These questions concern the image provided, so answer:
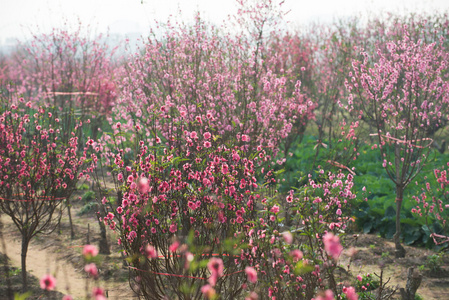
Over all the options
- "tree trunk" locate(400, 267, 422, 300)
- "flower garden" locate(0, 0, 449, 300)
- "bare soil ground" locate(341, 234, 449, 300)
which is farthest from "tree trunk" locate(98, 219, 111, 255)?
"tree trunk" locate(400, 267, 422, 300)

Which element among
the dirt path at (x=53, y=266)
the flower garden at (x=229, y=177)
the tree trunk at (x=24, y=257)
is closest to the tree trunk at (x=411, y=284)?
the flower garden at (x=229, y=177)

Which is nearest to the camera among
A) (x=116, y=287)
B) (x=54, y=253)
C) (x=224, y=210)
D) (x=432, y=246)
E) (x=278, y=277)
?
(x=278, y=277)

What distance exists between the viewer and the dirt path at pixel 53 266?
5.78 m

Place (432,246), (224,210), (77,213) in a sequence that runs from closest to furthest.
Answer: (224,210) → (432,246) → (77,213)

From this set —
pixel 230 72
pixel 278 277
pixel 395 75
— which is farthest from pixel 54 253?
pixel 395 75

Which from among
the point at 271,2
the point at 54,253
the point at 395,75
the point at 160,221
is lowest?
the point at 54,253

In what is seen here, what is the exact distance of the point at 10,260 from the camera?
23.2ft

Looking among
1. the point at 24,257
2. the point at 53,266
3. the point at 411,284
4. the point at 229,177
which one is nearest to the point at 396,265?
the point at 411,284

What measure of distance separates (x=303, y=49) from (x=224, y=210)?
1492 cm

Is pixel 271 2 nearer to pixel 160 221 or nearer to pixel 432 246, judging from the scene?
pixel 432 246

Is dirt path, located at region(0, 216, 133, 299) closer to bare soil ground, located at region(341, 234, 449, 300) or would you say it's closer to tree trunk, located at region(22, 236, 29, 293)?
tree trunk, located at region(22, 236, 29, 293)

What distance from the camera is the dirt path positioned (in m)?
5.78

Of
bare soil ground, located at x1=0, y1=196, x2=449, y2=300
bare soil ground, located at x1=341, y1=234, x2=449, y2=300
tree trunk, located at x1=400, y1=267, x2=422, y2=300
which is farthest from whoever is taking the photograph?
bare soil ground, located at x1=0, y1=196, x2=449, y2=300

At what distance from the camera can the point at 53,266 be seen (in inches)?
275
